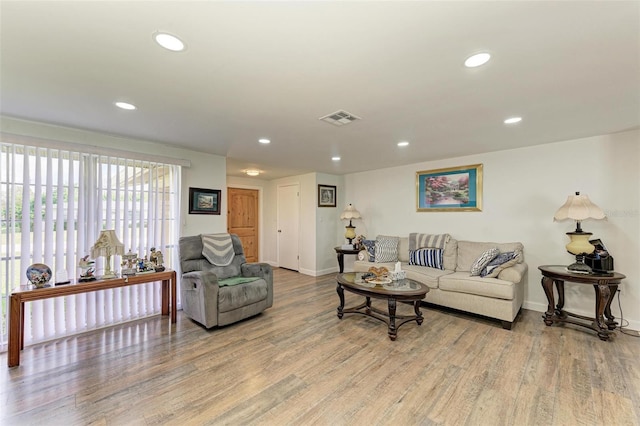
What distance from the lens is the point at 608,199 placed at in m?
3.11

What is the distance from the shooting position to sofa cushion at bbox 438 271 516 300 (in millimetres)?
2980

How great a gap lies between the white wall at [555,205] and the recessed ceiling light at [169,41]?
4.05 metres

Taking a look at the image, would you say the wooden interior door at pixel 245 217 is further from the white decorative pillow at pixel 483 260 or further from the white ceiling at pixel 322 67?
the white decorative pillow at pixel 483 260

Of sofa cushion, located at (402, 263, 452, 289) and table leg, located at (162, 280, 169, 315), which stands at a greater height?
sofa cushion, located at (402, 263, 452, 289)

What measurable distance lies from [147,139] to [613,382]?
198 inches

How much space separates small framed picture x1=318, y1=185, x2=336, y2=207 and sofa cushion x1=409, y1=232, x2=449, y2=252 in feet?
6.34

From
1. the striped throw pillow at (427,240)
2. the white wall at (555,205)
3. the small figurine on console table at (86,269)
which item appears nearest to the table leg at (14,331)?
the small figurine on console table at (86,269)

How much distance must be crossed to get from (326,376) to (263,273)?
1.67 metres

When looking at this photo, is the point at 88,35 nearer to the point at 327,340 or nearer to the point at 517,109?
the point at 327,340

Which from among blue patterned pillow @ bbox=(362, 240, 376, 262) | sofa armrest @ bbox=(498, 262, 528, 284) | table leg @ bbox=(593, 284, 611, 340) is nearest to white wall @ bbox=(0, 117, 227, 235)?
blue patterned pillow @ bbox=(362, 240, 376, 262)

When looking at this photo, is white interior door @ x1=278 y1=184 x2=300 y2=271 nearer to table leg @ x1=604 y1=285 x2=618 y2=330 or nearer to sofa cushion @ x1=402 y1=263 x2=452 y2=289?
sofa cushion @ x1=402 y1=263 x2=452 y2=289

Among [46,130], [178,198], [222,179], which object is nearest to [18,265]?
[46,130]

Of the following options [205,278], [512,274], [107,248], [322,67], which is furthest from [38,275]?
[512,274]

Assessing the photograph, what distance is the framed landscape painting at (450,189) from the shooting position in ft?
13.4
